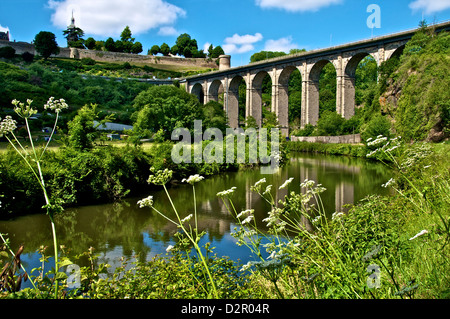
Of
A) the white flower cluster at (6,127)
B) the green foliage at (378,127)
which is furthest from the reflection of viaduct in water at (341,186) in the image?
the white flower cluster at (6,127)

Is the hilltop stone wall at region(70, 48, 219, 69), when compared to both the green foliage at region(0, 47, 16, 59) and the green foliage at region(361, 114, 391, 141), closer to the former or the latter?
the green foliage at region(0, 47, 16, 59)

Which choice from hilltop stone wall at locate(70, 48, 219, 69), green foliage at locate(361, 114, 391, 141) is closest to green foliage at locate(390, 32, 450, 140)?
green foliage at locate(361, 114, 391, 141)

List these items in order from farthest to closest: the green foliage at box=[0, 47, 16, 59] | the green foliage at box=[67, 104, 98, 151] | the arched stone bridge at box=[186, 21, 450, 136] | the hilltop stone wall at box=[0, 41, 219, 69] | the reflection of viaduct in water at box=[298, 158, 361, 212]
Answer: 1. the hilltop stone wall at box=[0, 41, 219, 69]
2. the green foliage at box=[0, 47, 16, 59]
3. the arched stone bridge at box=[186, 21, 450, 136]
4. the green foliage at box=[67, 104, 98, 151]
5. the reflection of viaduct in water at box=[298, 158, 361, 212]

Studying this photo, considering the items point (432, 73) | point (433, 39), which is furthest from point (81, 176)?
point (433, 39)

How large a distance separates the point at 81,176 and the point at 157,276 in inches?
350

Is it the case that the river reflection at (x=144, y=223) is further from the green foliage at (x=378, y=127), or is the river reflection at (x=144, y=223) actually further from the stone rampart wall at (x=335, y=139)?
the stone rampart wall at (x=335, y=139)

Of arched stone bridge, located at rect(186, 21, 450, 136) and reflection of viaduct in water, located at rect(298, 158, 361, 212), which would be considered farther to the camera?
arched stone bridge, located at rect(186, 21, 450, 136)

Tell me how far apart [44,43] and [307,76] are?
1684 inches

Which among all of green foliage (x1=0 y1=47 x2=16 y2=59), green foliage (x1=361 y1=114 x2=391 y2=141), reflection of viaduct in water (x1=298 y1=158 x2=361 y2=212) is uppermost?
green foliage (x1=0 y1=47 x2=16 y2=59)

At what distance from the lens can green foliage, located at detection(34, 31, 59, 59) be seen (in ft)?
193

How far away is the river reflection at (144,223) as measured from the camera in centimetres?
767

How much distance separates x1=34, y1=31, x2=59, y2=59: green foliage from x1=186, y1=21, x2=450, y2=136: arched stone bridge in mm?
25776
